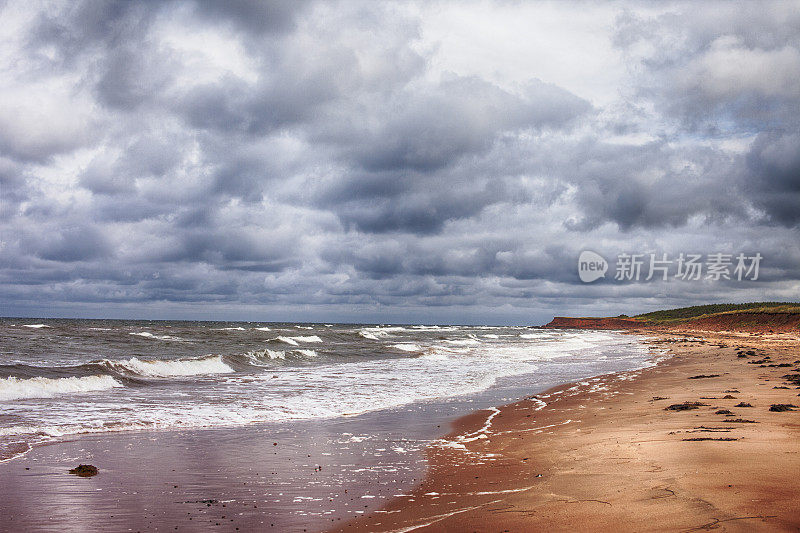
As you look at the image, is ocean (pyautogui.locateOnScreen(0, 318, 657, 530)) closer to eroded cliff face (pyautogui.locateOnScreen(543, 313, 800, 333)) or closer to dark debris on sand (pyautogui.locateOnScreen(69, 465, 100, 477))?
dark debris on sand (pyautogui.locateOnScreen(69, 465, 100, 477))

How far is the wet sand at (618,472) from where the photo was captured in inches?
207

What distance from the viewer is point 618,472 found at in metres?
6.96

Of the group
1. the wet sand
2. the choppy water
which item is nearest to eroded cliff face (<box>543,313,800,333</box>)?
the choppy water

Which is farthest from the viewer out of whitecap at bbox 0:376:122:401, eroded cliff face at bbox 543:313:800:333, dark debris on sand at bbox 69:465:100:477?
eroded cliff face at bbox 543:313:800:333

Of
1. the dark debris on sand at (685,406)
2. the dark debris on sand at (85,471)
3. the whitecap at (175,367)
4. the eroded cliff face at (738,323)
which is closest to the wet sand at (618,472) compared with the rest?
the dark debris on sand at (685,406)

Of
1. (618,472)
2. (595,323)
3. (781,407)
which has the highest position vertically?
(781,407)

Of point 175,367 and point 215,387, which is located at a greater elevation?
point 215,387

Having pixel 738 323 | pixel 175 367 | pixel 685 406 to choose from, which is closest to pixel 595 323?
pixel 738 323

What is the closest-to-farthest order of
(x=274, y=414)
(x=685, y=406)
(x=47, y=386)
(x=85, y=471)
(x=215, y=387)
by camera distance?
(x=85, y=471)
(x=685, y=406)
(x=274, y=414)
(x=47, y=386)
(x=215, y=387)

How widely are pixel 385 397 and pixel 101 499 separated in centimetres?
1070

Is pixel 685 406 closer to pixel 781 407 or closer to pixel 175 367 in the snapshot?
pixel 781 407

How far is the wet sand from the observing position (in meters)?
5.26

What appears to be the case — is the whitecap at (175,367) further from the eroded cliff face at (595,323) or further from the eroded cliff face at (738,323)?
the eroded cliff face at (595,323)

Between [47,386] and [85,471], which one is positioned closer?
[85,471]
